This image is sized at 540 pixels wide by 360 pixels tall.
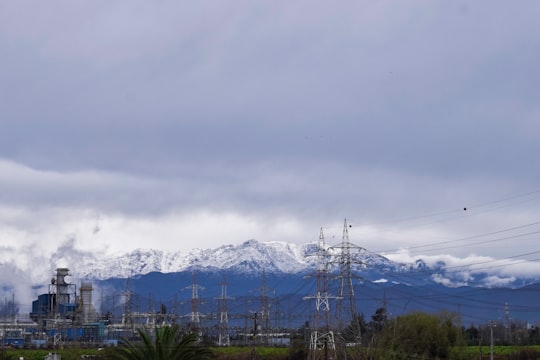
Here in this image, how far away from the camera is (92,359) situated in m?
92.8

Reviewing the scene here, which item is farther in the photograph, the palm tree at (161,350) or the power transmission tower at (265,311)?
the power transmission tower at (265,311)

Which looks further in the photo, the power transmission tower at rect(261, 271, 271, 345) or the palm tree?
the power transmission tower at rect(261, 271, 271, 345)

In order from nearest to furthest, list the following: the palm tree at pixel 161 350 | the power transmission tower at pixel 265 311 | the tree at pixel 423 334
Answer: the palm tree at pixel 161 350, the tree at pixel 423 334, the power transmission tower at pixel 265 311

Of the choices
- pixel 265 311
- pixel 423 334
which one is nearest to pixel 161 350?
pixel 423 334

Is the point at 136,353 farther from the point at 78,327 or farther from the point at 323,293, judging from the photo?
the point at 78,327

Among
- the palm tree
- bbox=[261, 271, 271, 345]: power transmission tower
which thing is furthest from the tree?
the palm tree

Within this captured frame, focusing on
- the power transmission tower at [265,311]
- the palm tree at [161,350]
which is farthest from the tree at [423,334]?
the palm tree at [161,350]

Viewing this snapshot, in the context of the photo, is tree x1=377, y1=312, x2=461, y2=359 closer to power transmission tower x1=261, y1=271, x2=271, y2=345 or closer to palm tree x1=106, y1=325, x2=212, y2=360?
power transmission tower x1=261, y1=271, x2=271, y2=345

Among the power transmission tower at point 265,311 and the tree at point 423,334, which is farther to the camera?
the power transmission tower at point 265,311

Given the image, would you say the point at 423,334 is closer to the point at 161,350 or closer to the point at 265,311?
the point at 265,311

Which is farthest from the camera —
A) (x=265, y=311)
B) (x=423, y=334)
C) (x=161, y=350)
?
(x=265, y=311)

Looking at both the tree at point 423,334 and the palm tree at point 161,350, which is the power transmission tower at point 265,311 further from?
the palm tree at point 161,350

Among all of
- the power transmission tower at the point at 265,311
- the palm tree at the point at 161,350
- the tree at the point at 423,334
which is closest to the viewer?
the palm tree at the point at 161,350

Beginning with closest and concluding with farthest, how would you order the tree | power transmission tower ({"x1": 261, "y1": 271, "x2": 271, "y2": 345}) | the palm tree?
the palm tree → the tree → power transmission tower ({"x1": 261, "y1": 271, "x2": 271, "y2": 345})
